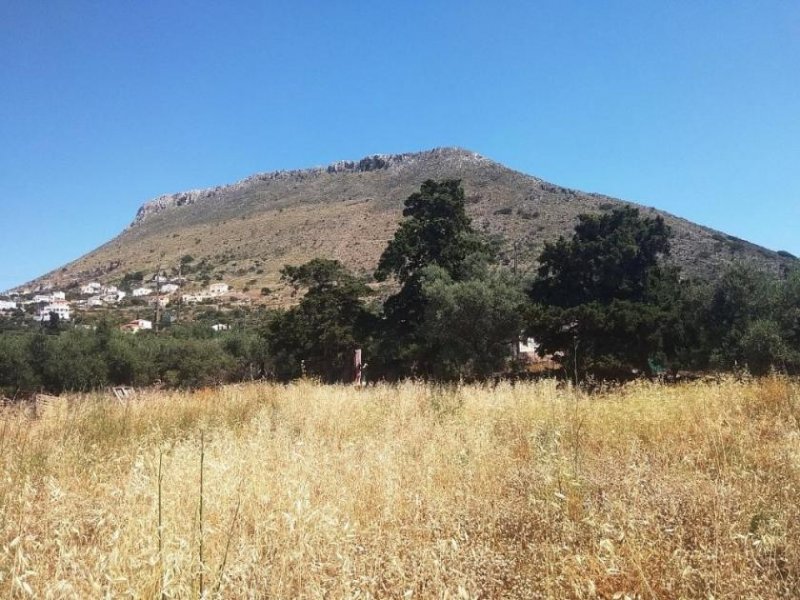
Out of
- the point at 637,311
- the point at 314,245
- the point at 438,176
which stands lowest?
the point at 637,311

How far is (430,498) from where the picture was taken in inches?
140

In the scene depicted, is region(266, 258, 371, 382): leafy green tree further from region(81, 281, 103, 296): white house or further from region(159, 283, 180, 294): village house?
region(81, 281, 103, 296): white house

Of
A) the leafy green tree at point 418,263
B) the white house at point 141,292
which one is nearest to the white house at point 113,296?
the white house at point 141,292

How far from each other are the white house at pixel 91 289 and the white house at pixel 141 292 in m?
7.98

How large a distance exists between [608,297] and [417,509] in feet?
78.5

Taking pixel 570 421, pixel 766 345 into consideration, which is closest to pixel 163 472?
pixel 570 421

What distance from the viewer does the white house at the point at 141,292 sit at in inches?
3034

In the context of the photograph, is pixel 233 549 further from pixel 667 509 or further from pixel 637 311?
pixel 637 311

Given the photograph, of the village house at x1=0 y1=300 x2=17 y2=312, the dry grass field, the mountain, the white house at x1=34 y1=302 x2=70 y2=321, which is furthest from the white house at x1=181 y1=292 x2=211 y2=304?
the dry grass field

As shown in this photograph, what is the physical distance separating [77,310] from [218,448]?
76374 millimetres

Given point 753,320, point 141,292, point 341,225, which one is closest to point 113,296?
point 141,292

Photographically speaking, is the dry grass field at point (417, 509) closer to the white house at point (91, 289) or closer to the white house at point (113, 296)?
the white house at point (113, 296)

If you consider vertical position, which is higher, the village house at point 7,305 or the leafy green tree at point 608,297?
the village house at point 7,305

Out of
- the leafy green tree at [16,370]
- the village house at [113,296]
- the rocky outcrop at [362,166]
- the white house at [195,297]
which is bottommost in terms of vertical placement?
the leafy green tree at [16,370]
